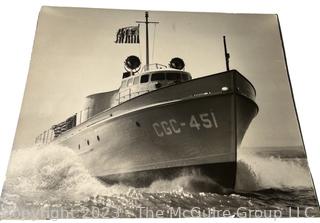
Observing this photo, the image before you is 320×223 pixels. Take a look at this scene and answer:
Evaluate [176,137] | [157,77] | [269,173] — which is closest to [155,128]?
[176,137]

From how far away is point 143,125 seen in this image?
345 centimetres

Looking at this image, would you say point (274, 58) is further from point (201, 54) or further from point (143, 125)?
point (143, 125)

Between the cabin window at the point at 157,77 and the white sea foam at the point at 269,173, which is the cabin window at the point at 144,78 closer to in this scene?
the cabin window at the point at 157,77

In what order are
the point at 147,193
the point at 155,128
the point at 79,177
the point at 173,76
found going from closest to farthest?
the point at 147,193
the point at 79,177
the point at 155,128
the point at 173,76

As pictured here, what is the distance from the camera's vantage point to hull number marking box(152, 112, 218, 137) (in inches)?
130

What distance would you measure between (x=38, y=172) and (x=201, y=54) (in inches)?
75.5

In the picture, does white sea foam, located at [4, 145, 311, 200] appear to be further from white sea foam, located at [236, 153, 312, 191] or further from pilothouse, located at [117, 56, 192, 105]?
pilothouse, located at [117, 56, 192, 105]

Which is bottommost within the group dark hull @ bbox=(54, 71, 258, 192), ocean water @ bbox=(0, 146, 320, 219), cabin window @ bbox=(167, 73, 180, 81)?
ocean water @ bbox=(0, 146, 320, 219)

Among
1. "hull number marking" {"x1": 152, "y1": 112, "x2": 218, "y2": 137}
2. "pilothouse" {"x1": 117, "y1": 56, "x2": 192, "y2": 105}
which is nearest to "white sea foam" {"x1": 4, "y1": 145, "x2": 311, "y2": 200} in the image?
"hull number marking" {"x1": 152, "y1": 112, "x2": 218, "y2": 137}

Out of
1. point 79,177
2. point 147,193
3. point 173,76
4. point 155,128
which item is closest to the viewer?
point 147,193

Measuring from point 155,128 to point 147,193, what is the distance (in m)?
0.58

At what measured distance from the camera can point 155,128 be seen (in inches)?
134

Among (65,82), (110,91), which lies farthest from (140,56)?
(65,82)

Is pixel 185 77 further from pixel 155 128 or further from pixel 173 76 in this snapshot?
pixel 155 128
